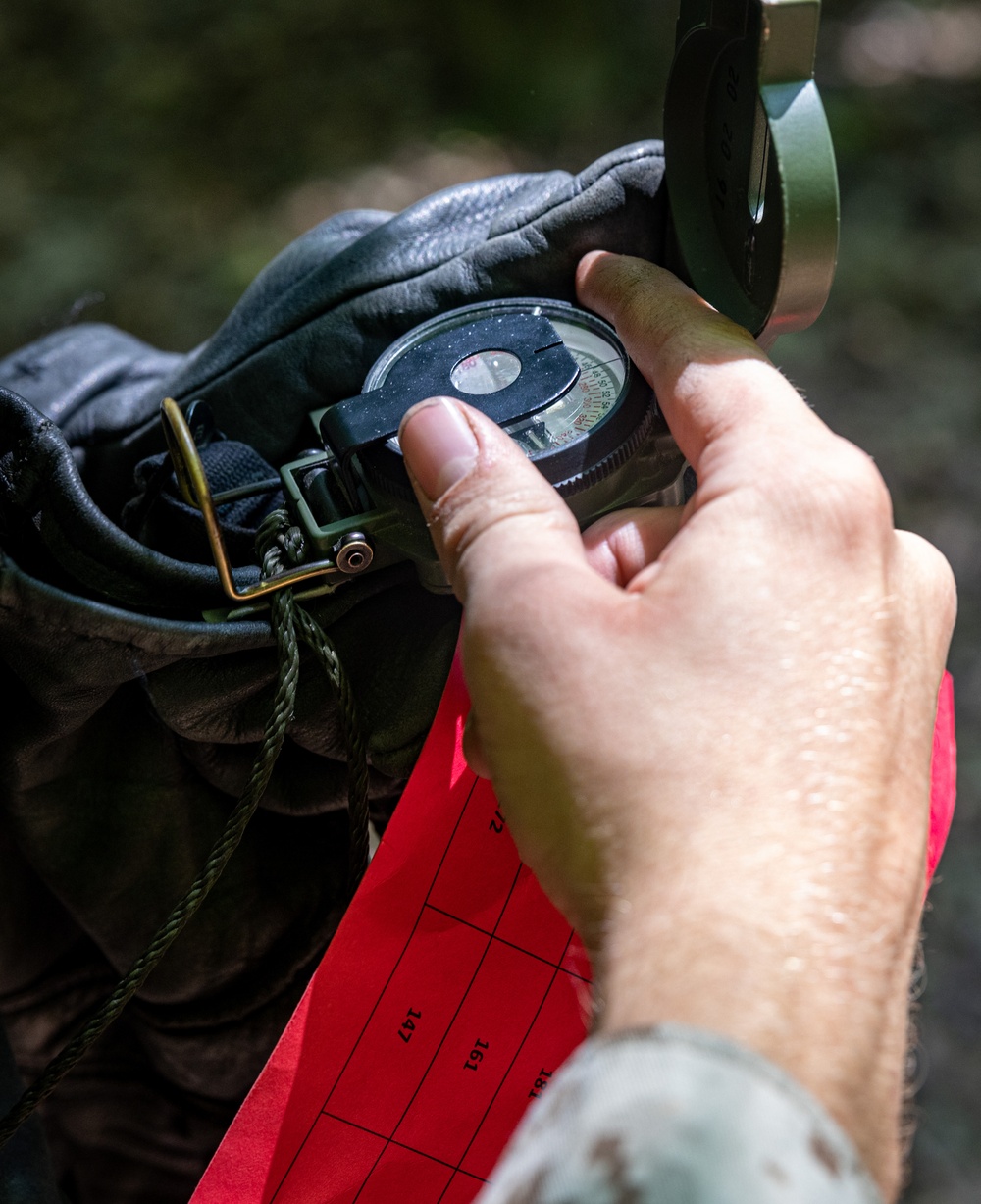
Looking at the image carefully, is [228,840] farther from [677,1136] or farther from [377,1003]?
[677,1136]

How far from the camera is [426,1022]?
0.59 metres

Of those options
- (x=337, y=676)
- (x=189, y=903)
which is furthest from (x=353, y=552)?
(x=189, y=903)

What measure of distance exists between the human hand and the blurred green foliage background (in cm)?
139

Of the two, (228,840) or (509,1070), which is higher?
(228,840)

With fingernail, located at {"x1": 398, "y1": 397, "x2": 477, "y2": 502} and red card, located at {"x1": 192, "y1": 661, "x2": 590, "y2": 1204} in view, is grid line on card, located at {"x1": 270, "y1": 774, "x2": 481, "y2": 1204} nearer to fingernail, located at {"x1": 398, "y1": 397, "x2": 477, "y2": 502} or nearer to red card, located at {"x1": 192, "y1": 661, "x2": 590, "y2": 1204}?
red card, located at {"x1": 192, "y1": 661, "x2": 590, "y2": 1204}

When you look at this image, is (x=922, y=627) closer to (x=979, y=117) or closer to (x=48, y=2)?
(x=979, y=117)

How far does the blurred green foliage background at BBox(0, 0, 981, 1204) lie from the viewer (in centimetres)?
207

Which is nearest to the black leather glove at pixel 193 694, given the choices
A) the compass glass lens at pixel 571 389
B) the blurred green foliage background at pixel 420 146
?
the compass glass lens at pixel 571 389

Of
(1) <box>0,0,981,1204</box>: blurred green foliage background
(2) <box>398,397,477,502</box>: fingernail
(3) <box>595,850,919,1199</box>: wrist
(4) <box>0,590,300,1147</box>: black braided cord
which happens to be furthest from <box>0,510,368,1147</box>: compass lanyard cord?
(1) <box>0,0,981,1204</box>: blurred green foliage background

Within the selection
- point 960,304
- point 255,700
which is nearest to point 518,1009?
point 255,700

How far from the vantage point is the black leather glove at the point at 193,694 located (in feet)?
1.87

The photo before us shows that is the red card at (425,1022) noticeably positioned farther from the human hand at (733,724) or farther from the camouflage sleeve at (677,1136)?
the camouflage sleeve at (677,1136)

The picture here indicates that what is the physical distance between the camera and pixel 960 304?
212 cm

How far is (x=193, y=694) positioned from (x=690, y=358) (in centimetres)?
32
